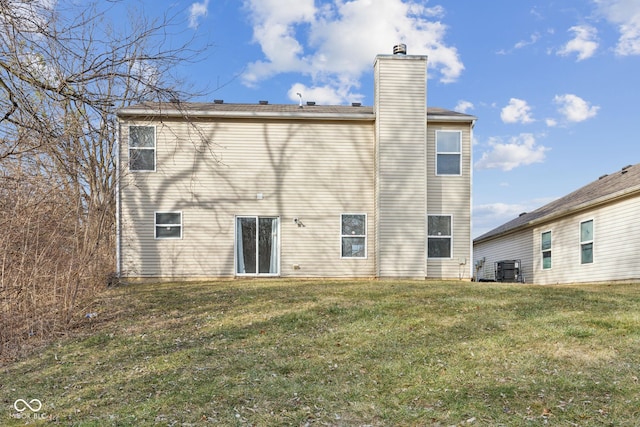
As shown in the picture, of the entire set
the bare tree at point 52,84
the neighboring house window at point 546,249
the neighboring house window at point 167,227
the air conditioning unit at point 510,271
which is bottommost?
the air conditioning unit at point 510,271

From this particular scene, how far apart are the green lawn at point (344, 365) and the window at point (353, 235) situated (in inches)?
185

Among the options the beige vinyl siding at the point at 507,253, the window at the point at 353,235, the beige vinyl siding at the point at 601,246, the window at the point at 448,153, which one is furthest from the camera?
the beige vinyl siding at the point at 507,253

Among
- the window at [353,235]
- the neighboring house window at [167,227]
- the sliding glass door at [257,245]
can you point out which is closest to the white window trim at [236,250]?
the sliding glass door at [257,245]

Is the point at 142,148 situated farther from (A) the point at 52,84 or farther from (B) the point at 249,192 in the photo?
(A) the point at 52,84

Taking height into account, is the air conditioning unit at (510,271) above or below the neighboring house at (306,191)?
below

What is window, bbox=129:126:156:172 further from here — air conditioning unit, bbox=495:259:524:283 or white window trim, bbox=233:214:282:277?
air conditioning unit, bbox=495:259:524:283

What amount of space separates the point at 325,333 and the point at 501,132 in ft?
38.0

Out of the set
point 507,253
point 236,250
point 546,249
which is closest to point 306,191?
point 236,250

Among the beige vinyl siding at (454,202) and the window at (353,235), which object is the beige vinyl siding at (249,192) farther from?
the beige vinyl siding at (454,202)

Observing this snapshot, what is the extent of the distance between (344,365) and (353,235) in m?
7.77

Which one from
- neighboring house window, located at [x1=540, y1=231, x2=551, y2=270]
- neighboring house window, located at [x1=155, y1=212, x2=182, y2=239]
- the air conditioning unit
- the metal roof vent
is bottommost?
the air conditioning unit

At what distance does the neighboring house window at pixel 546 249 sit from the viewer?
14.8m

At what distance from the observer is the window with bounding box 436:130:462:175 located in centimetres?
1301

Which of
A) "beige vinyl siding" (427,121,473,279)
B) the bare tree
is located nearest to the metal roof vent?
"beige vinyl siding" (427,121,473,279)
